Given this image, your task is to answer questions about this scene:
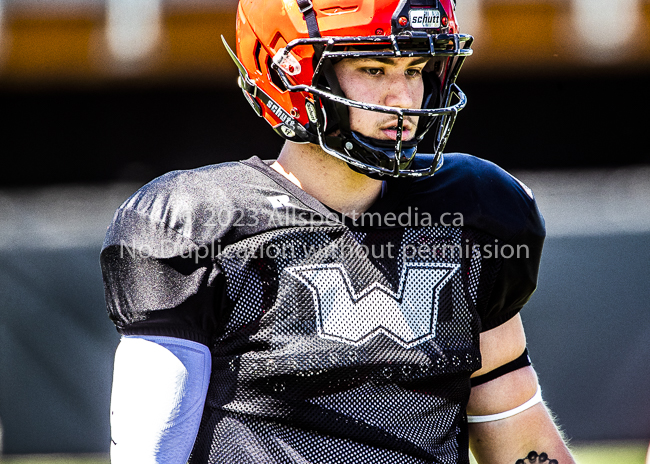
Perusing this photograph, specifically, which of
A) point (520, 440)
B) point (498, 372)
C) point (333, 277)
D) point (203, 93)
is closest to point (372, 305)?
point (333, 277)

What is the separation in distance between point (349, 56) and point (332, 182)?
244 millimetres

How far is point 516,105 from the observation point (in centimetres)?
627

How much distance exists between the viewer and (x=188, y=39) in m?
6.31

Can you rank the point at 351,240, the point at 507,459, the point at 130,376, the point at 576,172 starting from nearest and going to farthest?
the point at 130,376
the point at 351,240
the point at 507,459
the point at 576,172

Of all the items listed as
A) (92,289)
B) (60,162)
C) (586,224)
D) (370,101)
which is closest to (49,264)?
(92,289)

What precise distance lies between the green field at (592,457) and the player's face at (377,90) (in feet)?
9.28

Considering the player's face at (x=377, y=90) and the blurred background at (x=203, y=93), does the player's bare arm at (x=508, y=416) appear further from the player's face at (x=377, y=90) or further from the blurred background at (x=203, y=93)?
the blurred background at (x=203, y=93)

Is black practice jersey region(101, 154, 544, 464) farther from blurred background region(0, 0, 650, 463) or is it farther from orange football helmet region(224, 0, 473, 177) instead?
blurred background region(0, 0, 650, 463)

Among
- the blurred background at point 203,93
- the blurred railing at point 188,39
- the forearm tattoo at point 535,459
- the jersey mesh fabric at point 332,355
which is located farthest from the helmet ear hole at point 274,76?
the blurred railing at point 188,39

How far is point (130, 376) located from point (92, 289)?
2.87 m

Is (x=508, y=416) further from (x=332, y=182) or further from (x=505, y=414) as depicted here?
(x=332, y=182)

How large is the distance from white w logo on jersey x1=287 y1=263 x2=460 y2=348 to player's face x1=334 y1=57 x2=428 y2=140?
26cm

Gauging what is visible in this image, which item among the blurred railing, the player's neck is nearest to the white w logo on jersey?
the player's neck

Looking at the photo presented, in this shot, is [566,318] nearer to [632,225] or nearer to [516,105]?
[632,225]
